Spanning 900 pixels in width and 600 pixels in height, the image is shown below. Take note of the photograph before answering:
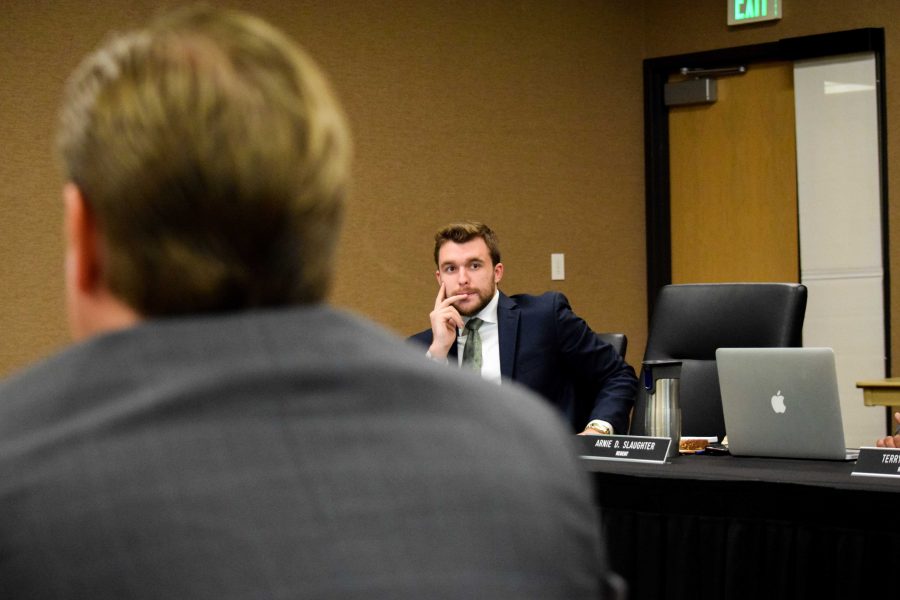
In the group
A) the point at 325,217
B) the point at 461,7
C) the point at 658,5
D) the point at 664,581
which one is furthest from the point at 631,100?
the point at 325,217

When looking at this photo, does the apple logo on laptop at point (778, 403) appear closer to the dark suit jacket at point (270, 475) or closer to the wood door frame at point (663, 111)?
the dark suit jacket at point (270, 475)

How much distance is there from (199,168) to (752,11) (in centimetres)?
535

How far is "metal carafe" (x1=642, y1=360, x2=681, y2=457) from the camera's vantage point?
2873 mm

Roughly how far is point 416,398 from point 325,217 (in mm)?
118

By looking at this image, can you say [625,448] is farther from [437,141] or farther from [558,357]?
[437,141]

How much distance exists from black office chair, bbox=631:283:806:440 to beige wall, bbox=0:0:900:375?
1.30 metres

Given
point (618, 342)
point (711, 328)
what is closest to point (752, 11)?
point (618, 342)

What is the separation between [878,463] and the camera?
7.67ft

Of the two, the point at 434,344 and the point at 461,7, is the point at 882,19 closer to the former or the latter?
the point at 461,7

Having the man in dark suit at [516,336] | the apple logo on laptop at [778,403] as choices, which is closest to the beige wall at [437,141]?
the man in dark suit at [516,336]

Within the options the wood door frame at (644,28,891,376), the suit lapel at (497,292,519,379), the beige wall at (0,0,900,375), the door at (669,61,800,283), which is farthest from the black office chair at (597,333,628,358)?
the wood door frame at (644,28,891,376)

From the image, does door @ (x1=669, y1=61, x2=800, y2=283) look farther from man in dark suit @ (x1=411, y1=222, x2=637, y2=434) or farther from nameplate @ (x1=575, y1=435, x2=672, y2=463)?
nameplate @ (x1=575, y1=435, x2=672, y2=463)

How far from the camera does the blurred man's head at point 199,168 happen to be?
0.63m

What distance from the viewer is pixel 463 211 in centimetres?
511
